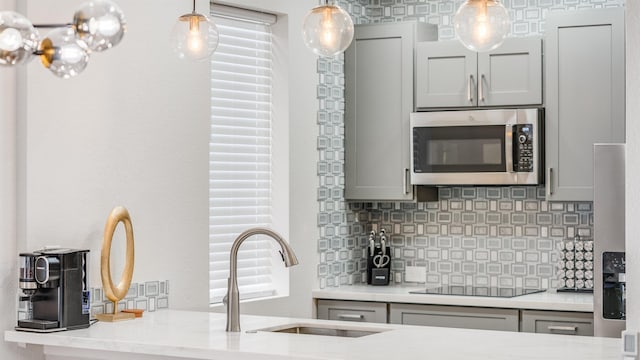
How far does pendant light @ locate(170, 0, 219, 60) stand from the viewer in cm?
366

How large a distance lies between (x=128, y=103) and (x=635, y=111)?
83.5 inches

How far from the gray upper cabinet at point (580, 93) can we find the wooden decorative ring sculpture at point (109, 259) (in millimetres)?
2353

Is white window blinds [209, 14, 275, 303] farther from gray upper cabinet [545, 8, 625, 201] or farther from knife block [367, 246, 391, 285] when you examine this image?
gray upper cabinet [545, 8, 625, 201]

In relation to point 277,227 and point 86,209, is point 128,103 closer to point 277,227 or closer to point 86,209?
point 86,209

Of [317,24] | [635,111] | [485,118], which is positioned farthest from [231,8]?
[635,111]

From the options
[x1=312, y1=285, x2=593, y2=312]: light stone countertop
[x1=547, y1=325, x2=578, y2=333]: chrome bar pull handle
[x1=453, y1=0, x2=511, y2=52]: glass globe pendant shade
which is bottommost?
[x1=547, y1=325, x2=578, y2=333]: chrome bar pull handle

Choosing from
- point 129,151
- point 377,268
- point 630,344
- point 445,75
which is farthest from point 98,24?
point 377,268

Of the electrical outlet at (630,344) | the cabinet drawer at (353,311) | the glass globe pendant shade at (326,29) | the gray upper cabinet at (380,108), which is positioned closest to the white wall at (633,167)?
the electrical outlet at (630,344)

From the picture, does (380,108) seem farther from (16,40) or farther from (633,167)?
(16,40)

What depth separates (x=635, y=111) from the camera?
318 cm

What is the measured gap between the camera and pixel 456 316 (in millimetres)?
5312

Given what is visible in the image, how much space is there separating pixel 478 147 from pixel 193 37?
2.34 metres

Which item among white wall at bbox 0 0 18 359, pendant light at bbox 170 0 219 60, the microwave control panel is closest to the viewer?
pendant light at bbox 170 0 219 60

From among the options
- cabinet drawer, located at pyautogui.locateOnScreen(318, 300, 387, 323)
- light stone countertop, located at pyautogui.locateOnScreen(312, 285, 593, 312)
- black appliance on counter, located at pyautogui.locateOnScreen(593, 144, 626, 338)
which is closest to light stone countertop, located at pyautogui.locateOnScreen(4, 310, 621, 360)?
black appliance on counter, located at pyautogui.locateOnScreen(593, 144, 626, 338)
